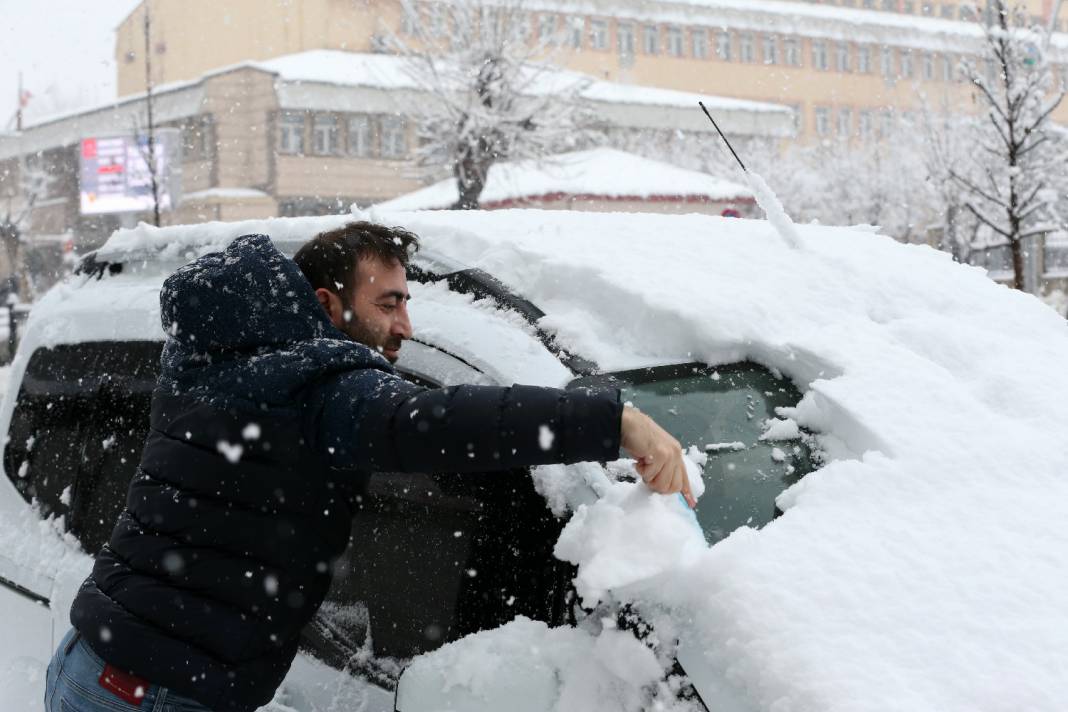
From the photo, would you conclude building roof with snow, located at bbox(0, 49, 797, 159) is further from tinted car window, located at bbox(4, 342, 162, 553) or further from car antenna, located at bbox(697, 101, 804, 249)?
tinted car window, located at bbox(4, 342, 162, 553)

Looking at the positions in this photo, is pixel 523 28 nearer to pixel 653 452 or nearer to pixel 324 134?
pixel 324 134

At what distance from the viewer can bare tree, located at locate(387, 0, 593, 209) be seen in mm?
20219

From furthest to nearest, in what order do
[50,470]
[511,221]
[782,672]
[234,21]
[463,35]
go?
[234,21]
[463,35]
[50,470]
[511,221]
[782,672]

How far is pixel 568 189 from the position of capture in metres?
22.3

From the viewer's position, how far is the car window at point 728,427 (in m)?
1.77

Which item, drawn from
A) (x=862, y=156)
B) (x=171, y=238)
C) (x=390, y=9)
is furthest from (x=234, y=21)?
(x=171, y=238)

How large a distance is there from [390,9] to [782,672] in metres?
51.5

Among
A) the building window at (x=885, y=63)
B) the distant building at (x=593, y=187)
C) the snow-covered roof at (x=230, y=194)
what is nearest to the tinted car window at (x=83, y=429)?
the distant building at (x=593, y=187)

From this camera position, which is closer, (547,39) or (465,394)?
(465,394)

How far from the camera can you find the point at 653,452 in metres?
1.48

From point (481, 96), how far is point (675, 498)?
19.9 m

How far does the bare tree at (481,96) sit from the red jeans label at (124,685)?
58.7 ft

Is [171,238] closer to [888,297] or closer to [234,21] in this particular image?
[888,297]

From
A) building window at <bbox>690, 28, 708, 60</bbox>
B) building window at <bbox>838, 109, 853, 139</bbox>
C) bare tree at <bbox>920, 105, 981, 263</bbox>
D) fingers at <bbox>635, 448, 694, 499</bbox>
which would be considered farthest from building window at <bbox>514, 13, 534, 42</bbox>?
building window at <bbox>838, 109, 853, 139</bbox>
